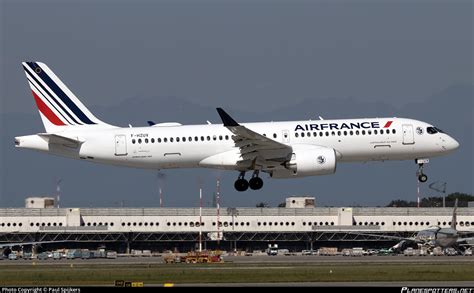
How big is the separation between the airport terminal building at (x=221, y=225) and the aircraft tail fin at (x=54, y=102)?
7849 cm

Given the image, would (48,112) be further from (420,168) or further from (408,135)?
(420,168)

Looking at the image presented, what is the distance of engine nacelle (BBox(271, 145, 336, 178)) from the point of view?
287ft

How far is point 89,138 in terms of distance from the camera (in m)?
89.8

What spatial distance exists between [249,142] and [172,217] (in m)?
92.4

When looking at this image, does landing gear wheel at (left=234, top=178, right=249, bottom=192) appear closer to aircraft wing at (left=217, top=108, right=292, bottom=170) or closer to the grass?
aircraft wing at (left=217, top=108, right=292, bottom=170)

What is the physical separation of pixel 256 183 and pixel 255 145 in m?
3.10

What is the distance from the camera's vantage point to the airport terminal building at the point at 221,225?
6865 inches

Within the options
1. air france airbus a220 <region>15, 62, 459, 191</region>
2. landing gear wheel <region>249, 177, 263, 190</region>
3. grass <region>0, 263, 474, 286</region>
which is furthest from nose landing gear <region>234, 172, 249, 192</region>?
grass <region>0, 263, 474, 286</region>

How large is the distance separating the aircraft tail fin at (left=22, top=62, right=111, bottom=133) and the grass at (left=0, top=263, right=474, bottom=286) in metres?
11.3

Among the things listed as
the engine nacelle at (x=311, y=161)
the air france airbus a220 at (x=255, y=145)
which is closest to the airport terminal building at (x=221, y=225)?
the air france airbus a220 at (x=255, y=145)

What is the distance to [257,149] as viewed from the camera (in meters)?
88.7

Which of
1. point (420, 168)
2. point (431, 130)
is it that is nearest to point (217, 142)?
point (420, 168)

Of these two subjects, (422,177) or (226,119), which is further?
(422,177)

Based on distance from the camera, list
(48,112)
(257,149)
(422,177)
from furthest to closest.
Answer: (48,112), (422,177), (257,149)
